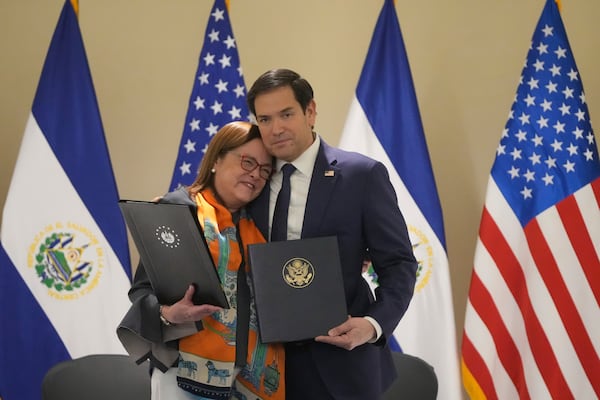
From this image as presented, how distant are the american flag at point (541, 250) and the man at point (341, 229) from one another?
52.2 inches

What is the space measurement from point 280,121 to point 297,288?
0.46m

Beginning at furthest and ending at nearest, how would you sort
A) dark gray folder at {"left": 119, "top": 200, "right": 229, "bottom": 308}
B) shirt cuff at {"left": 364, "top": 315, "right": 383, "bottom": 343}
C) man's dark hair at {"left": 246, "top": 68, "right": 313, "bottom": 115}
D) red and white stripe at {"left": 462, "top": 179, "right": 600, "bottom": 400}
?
red and white stripe at {"left": 462, "top": 179, "right": 600, "bottom": 400} → man's dark hair at {"left": 246, "top": 68, "right": 313, "bottom": 115} → shirt cuff at {"left": 364, "top": 315, "right": 383, "bottom": 343} → dark gray folder at {"left": 119, "top": 200, "right": 229, "bottom": 308}

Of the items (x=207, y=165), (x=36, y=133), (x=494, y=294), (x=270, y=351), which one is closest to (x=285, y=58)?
(x=36, y=133)

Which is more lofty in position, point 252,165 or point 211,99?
point 211,99

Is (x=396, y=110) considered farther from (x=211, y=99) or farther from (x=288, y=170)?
(x=288, y=170)

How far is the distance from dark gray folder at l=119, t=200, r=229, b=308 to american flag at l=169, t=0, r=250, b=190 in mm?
1425

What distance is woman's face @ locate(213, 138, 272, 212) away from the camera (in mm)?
2043

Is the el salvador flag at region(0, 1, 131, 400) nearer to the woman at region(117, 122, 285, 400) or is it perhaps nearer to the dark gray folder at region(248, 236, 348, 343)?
the woman at region(117, 122, 285, 400)

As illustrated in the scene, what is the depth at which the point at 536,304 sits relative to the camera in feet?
10.5

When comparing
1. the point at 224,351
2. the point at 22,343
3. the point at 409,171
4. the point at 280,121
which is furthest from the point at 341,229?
the point at 22,343

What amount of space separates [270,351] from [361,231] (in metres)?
0.40

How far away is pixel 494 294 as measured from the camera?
3250mm

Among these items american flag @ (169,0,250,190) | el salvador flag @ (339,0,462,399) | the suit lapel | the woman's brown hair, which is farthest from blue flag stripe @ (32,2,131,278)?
the suit lapel

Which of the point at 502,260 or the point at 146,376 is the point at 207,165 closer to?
the point at 146,376
